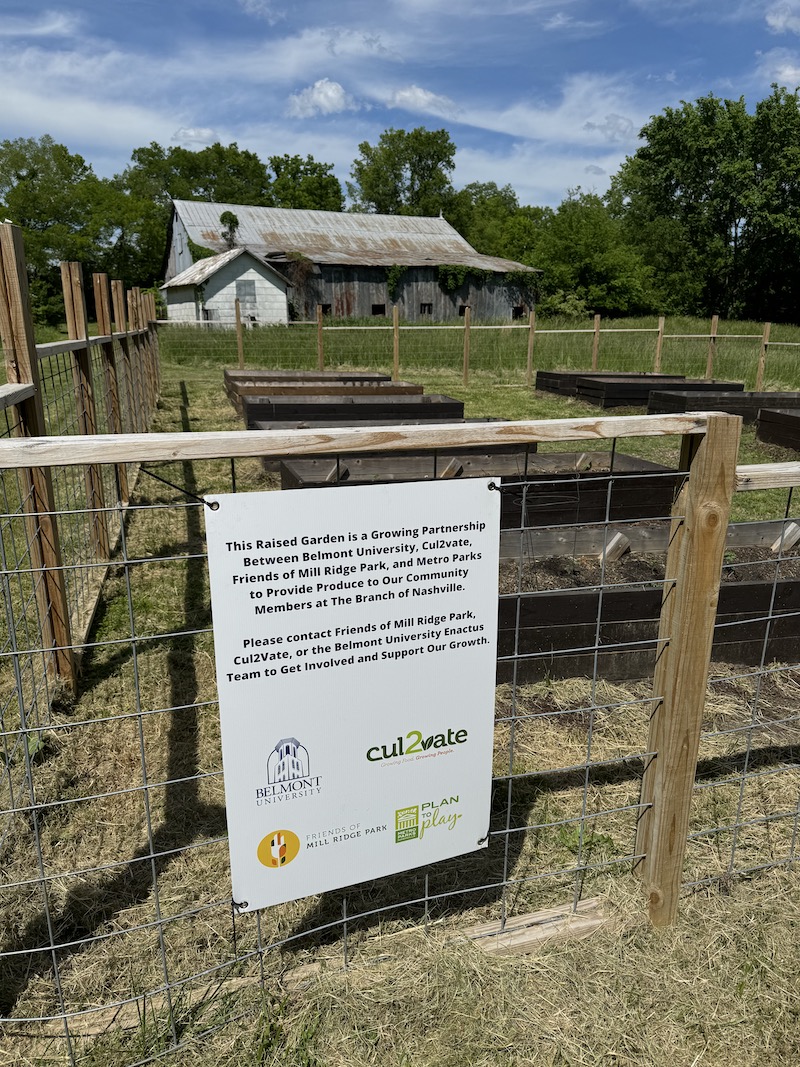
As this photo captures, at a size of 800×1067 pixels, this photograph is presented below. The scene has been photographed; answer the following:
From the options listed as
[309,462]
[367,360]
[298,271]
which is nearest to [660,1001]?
[309,462]

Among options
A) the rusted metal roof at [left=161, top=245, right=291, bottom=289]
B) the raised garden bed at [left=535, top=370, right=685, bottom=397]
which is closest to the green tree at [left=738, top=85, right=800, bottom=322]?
the rusted metal roof at [left=161, top=245, right=291, bottom=289]

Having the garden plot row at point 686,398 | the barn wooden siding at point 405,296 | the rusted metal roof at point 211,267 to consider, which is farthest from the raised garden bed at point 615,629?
the barn wooden siding at point 405,296

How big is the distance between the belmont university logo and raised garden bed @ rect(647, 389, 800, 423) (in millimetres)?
10725

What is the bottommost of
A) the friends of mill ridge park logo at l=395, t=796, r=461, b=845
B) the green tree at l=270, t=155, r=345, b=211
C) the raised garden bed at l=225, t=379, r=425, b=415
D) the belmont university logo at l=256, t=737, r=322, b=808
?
the friends of mill ridge park logo at l=395, t=796, r=461, b=845

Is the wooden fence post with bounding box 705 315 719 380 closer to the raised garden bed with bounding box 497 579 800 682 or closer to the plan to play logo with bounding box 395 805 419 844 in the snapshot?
the raised garden bed with bounding box 497 579 800 682

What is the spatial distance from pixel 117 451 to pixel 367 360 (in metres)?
18.8

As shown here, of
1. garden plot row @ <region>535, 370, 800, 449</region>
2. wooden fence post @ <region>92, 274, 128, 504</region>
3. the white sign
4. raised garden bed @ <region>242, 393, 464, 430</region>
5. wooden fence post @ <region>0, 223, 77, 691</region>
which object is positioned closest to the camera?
the white sign

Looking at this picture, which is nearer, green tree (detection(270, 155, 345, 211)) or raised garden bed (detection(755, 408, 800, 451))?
raised garden bed (detection(755, 408, 800, 451))

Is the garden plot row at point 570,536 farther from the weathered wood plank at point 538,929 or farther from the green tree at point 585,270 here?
the green tree at point 585,270

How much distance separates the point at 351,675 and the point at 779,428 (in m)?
9.89

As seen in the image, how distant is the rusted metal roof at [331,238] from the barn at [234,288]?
1626 millimetres

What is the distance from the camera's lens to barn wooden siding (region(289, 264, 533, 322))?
34000 millimetres

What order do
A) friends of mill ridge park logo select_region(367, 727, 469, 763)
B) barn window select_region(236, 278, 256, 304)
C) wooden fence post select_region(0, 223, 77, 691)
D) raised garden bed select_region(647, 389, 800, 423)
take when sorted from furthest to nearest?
Result: barn window select_region(236, 278, 256, 304) → raised garden bed select_region(647, 389, 800, 423) → wooden fence post select_region(0, 223, 77, 691) → friends of mill ridge park logo select_region(367, 727, 469, 763)

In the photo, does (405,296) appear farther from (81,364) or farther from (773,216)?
(81,364)
